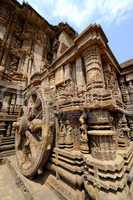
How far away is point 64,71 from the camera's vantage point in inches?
221

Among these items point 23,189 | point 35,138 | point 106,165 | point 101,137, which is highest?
point 101,137

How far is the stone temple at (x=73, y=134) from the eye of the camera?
2152 millimetres

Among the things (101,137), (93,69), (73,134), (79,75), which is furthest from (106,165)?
(79,75)

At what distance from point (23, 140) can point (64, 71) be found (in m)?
3.73

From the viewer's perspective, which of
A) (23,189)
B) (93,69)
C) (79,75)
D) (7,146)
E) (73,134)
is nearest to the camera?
(23,189)

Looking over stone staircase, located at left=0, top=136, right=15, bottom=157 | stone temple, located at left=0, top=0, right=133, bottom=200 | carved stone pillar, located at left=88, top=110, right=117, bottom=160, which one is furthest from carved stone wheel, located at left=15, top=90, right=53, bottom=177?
stone staircase, located at left=0, top=136, right=15, bottom=157

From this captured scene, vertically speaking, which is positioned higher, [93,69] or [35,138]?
[93,69]

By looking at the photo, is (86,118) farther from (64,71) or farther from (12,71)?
(12,71)

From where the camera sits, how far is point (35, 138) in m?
3.37

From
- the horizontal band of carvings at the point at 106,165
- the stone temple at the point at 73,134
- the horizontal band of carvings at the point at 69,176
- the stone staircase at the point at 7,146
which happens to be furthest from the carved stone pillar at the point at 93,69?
the stone staircase at the point at 7,146

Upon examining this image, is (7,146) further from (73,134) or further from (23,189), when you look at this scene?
(73,134)

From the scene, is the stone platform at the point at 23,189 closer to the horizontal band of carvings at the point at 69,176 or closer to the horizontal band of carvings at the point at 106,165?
the horizontal band of carvings at the point at 69,176

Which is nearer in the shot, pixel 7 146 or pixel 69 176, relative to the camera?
pixel 69 176

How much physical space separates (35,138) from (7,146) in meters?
3.20
